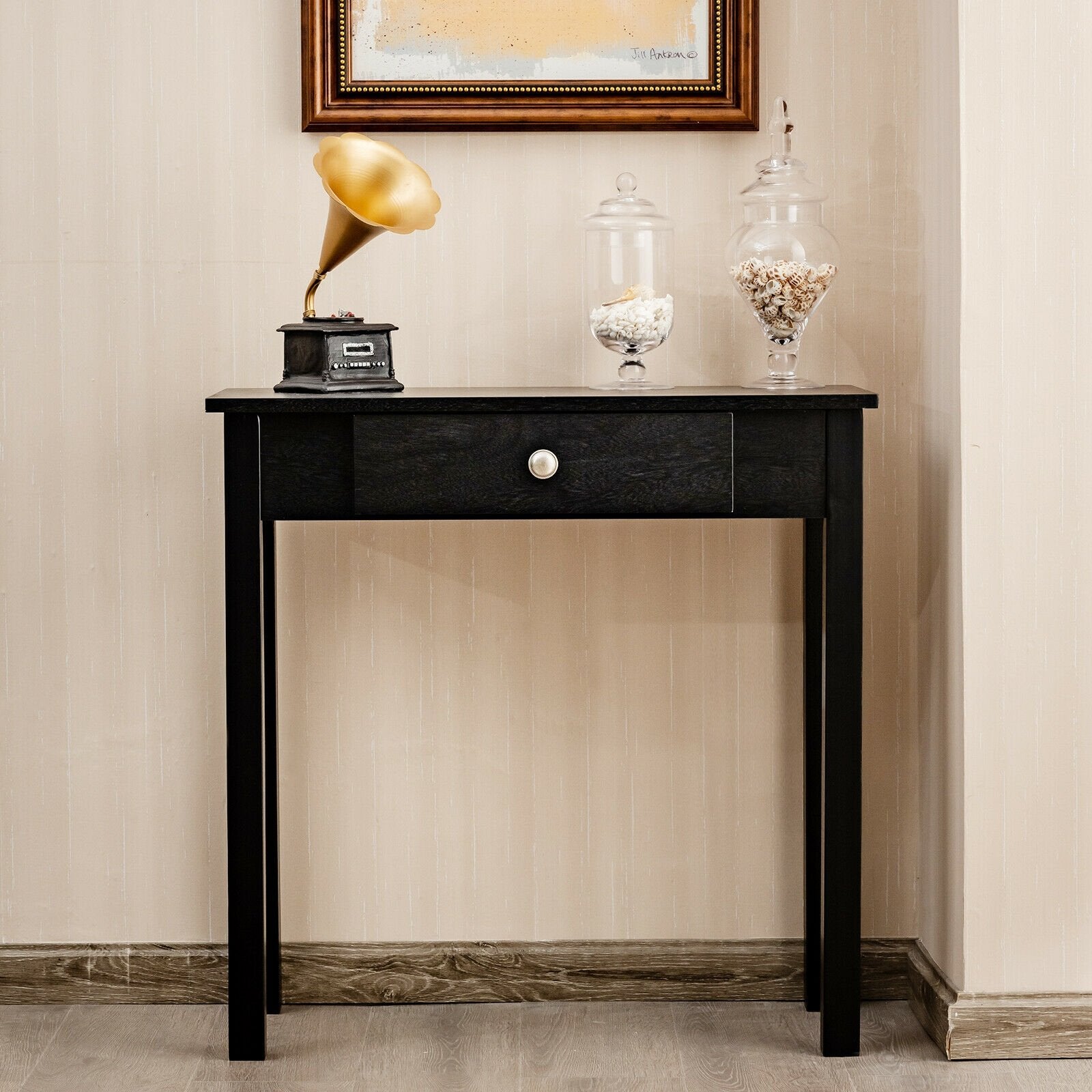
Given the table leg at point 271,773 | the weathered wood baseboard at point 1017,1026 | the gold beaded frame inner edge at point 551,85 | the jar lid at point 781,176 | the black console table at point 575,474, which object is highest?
the gold beaded frame inner edge at point 551,85

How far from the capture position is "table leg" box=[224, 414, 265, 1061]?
1748 millimetres

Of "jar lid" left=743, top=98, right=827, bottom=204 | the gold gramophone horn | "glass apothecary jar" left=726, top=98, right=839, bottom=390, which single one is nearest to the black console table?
"glass apothecary jar" left=726, top=98, right=839, bottom=390

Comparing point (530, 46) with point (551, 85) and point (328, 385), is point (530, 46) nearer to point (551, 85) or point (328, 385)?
point (551, 85)

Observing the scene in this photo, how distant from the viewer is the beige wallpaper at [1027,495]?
5.83 feet

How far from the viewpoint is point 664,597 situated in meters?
2.04

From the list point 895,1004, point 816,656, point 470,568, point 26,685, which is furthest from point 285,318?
point 895,1004

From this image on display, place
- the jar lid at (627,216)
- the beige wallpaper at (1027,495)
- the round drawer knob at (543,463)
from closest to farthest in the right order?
the round drawer knob at (543,463) → the beige wallpaper at (1027,495) → the jar lid at (627,216)

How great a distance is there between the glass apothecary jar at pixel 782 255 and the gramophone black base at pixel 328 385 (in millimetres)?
539

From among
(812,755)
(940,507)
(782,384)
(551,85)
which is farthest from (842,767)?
(551,85)

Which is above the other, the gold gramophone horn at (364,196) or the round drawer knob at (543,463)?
the gold gramophone horn at (364,196)

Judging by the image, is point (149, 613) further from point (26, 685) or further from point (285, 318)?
point (285, 318)

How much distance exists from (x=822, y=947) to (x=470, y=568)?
777mm

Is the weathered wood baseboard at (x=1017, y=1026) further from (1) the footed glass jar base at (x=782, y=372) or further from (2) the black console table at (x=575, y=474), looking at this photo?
(1) the footed glass jar base at (x=782, y=372)

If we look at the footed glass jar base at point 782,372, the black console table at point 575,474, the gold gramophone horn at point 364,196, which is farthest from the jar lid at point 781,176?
the gold gramophone horn at point 364,196
